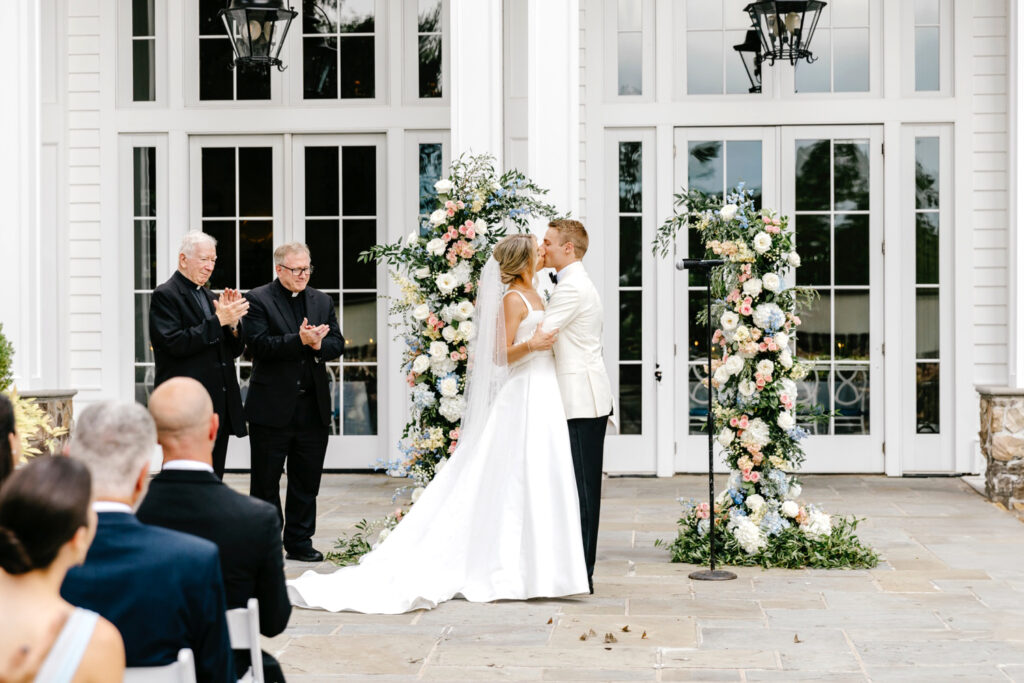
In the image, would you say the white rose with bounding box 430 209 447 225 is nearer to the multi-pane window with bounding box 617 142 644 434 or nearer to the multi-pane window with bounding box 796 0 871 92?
the multi-pane window with bounding box 617 142 644 434

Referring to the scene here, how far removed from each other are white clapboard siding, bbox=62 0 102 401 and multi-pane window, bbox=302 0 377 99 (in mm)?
1681

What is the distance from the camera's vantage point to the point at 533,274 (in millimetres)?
6535

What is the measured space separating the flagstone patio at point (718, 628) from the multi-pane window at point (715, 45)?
4.20 meters

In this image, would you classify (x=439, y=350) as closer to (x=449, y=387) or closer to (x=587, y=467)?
(x=449, y=387)

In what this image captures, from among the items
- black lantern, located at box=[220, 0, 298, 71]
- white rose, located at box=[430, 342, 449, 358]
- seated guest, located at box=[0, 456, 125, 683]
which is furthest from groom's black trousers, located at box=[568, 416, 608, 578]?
seated guest, located at box=[0, 456, 125, 683]

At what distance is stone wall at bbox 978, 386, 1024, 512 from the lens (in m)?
9.14

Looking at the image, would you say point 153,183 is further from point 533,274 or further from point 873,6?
point 873,6

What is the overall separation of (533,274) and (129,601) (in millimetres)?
4130

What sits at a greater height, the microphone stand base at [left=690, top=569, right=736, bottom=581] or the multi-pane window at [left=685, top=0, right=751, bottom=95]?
the multi-pane window at [left=685, top=0, right=751, bottom=95]

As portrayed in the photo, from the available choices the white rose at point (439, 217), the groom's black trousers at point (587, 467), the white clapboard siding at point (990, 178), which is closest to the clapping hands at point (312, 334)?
the white rose at point (439, 217)

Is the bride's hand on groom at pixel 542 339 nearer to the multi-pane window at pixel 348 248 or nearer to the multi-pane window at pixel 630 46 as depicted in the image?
the multi-pane window at pixel 348 248

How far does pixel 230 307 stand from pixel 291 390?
62 cm

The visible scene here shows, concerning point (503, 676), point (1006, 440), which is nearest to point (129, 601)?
point (503, 676)

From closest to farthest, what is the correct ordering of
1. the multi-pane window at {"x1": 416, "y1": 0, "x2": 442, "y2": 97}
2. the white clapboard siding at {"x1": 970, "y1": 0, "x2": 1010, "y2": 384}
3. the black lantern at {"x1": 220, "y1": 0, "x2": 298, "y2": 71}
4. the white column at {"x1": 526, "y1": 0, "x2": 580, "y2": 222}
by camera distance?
the white column at {"x1": 526, "y1": 0, "x2": 580, "y2": 222} → the black lantern at {"x1": 220, "y1": 0, "x2": 298, "y2": 71} → the white clapboard siding at {"x1": 970, "y1": 0, "x2": 1010, "y2": 384} → the multi-pane window at {"x1": 416, "y1": 0, "x2": 442, "y2": 97}
